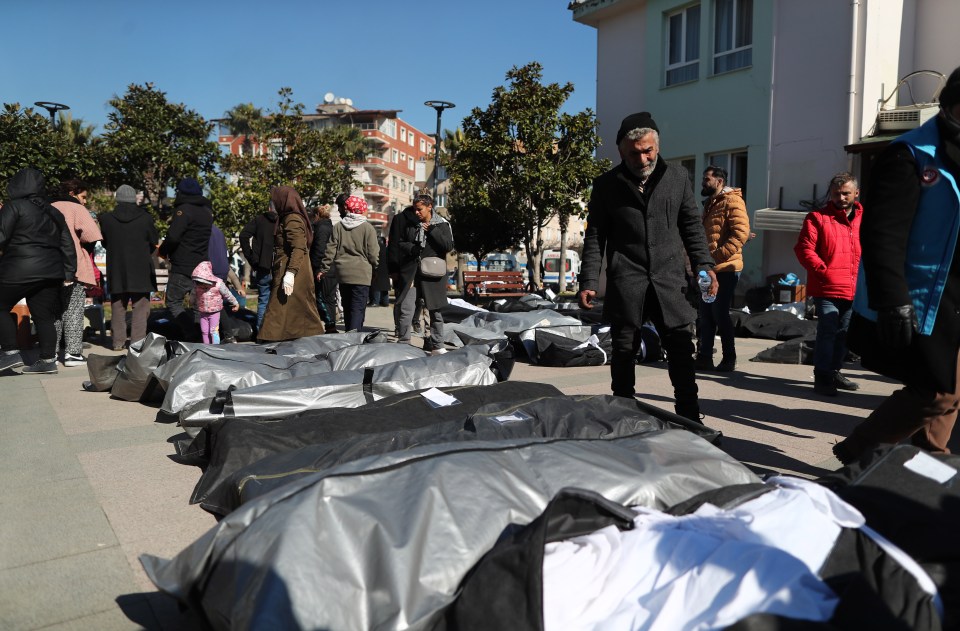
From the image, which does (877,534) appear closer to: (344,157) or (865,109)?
(865,109)

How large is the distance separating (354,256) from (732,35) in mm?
11180

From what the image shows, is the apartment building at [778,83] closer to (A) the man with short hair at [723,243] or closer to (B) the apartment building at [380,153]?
(A) the man with short hair at [723,243]

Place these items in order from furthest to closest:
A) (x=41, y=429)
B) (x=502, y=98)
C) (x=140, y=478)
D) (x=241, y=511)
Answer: (x=502, y=98) → (x=41, y=429) → (x=140, y=478) → (x=241, y=511)

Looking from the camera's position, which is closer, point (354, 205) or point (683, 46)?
point (354, 205)

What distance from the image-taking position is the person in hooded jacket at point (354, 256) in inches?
339

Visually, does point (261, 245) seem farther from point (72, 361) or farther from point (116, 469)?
point (116, 469)

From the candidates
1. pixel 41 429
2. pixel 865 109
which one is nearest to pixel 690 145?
pixel 865 109

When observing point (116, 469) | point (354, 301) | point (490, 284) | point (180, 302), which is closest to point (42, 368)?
point (180, 302)

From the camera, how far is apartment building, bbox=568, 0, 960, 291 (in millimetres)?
13430

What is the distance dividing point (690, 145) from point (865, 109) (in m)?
3.93

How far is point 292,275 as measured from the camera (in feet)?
24.8

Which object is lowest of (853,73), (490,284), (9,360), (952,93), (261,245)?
(490,284)

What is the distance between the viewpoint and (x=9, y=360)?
23.4ft

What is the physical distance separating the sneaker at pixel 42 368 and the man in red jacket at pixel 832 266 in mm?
6944
